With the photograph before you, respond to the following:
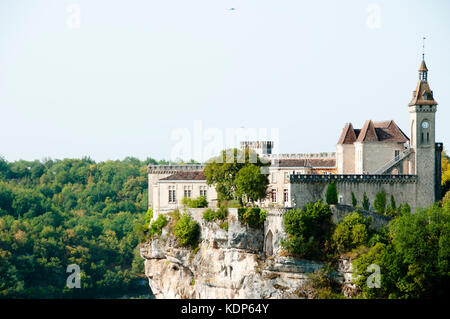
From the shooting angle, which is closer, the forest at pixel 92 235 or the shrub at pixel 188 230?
the forest at pixel 92 235

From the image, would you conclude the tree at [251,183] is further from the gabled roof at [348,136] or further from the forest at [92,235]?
the gabled roof at [348,136]

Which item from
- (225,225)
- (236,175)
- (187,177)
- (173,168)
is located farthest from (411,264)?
(173,168)

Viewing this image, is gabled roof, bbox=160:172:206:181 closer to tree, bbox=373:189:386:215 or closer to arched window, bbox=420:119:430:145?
tree, bbox=373:189:386:215

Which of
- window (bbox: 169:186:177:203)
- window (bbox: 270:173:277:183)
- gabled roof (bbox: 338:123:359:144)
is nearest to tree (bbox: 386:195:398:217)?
gabled roof (bbox: 338:123:359:144)

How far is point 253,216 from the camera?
71188 millimetres

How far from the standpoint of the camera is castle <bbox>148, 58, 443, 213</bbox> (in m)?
71.1

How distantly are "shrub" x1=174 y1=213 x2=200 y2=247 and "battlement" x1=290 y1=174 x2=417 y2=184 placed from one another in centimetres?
1101

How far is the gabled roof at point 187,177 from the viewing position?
273 ft

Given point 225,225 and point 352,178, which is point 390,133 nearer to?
point 352,178

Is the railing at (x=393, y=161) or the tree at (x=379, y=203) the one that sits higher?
the railing at (x=393, y=161)

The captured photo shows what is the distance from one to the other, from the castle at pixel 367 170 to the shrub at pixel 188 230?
278 centimetres

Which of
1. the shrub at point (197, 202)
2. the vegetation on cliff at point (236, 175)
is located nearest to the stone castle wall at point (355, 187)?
the vegetation on cliff at point (236, 175)
